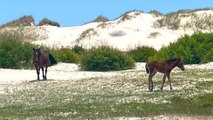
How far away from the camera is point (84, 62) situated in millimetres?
50781

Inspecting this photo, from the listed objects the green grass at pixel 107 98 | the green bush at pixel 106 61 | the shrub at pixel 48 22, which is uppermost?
the shrub at pixel 48 22

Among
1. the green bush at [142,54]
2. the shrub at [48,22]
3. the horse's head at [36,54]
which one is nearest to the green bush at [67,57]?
the green bush at [142,54]

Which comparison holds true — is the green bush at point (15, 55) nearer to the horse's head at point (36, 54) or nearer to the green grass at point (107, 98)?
the horse's head at point (36, 54)

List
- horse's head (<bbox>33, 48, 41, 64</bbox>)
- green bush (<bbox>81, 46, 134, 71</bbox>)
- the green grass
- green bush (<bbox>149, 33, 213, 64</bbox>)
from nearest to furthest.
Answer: the green grass < horse's head (<bbox>33, 48, 41, 64</bbox>) < green bush (<bbox>81, 46, 134, 71</bbox>) < green bush (<bbox>149, 33, 213, 64</bbox>)

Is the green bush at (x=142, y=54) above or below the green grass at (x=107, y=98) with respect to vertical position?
above

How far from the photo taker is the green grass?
24703mm

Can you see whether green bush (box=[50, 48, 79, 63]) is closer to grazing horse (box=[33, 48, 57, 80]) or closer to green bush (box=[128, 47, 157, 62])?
green bush (box=[128, 47, 157, 62])

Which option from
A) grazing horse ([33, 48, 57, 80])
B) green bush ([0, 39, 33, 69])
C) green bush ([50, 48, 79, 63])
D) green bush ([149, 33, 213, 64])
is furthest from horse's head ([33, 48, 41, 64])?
green bush ([50, 48, 79, 63])

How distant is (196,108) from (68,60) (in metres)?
33.9

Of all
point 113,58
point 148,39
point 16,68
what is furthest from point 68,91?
point 148,39

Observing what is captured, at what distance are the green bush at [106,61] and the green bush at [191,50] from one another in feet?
11.0

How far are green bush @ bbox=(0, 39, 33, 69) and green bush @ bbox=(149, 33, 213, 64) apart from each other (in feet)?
32.6

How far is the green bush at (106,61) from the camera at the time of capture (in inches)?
1962

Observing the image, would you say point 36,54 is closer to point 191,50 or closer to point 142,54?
point 191,50
